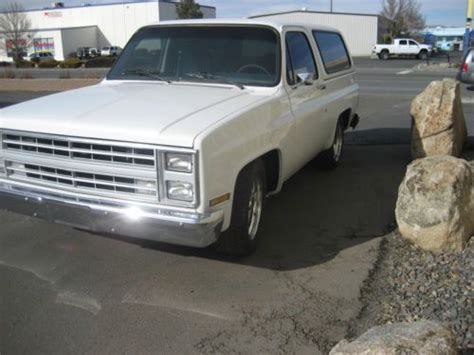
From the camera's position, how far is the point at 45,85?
21031 millimetres

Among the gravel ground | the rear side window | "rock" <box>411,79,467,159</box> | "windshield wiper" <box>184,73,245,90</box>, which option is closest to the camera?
the gravel ground

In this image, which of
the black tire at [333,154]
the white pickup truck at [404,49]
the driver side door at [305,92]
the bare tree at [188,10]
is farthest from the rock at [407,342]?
the bare tree at [188,10]

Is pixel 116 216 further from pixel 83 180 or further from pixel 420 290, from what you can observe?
pixel 420 290

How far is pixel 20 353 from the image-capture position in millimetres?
3086

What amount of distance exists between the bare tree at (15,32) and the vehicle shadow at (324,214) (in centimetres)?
7000

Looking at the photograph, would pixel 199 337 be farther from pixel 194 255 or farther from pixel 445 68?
pixel 445 68

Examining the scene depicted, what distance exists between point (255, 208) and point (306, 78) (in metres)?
1.55

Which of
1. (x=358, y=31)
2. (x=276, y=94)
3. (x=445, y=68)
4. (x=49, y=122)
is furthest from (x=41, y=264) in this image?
(x=358, y=31)

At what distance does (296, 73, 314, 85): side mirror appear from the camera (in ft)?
16.5

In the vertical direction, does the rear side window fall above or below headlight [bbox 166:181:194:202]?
above

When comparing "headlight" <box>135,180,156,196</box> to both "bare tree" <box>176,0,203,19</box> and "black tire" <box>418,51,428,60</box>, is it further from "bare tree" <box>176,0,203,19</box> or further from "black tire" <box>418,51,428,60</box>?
"bare tree" <box>176,0,203,19</box>

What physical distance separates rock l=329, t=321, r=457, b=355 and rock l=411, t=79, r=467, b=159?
15.7 feet

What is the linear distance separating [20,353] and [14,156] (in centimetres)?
161

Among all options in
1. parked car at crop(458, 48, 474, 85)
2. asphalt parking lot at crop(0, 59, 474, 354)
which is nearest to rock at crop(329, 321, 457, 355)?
asphalt parking lot at crop(0, 59, 474, 354)
